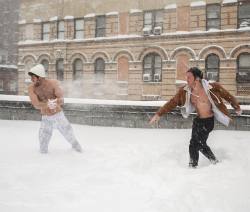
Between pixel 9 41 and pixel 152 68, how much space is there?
2031cm

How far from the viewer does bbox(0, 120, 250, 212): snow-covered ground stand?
145 inches

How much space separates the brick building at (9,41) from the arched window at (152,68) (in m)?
17.8

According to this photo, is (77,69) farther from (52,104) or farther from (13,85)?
(52,104)

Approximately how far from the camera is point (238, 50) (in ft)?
63.0

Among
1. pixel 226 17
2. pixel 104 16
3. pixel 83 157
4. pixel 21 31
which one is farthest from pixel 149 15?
pixel 83 157

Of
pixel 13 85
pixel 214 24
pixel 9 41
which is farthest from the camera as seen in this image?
pixel 9 41

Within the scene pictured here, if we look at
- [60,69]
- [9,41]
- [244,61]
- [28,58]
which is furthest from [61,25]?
[244,61]

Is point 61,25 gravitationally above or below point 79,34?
above

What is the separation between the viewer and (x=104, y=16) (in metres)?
23.3

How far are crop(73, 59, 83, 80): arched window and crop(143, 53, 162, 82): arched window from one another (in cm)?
492

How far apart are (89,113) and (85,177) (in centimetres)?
594

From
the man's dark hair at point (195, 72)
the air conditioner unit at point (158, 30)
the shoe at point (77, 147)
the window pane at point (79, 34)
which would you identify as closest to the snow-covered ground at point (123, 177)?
the shoe at point (77, 147)

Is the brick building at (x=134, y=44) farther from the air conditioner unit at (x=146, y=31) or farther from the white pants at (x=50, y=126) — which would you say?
the white pants at (x=50, y=126)

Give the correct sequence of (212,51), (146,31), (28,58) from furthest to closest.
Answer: (28,58) < (146,31) < (212,51)
